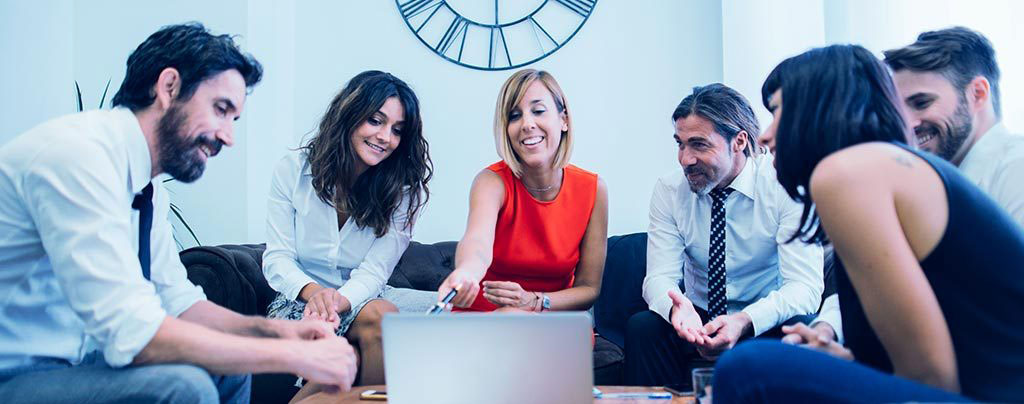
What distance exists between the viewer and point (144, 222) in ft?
5.06

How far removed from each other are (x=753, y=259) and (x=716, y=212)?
18 centimetres

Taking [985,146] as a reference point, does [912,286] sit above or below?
below

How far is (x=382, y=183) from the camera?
7.82 ft

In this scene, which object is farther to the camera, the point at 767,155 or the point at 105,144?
the point at 767,155

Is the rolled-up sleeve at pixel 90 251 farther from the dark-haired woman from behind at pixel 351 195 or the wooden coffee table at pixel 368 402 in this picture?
the dark-haired woman from behind at pixel 351 195

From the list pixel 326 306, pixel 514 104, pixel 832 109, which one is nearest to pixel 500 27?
pixel 514 104

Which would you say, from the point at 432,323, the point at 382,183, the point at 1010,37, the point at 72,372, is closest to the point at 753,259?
the point at 1010,37

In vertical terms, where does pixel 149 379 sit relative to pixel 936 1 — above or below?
below

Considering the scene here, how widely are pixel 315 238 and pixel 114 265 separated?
3.62 feet

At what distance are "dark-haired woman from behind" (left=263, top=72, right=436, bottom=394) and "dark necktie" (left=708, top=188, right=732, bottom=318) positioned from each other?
0.91 metres

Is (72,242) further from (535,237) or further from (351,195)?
(535,237)

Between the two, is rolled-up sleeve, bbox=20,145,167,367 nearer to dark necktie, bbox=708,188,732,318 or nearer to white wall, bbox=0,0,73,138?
white wall, bbox=0,0,73,138

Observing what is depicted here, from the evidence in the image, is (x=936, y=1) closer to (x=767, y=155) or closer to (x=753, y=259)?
(x=767, y=155)

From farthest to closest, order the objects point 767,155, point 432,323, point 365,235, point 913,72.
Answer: point 767,155
point 365,235
point 913,72
point 432,323
